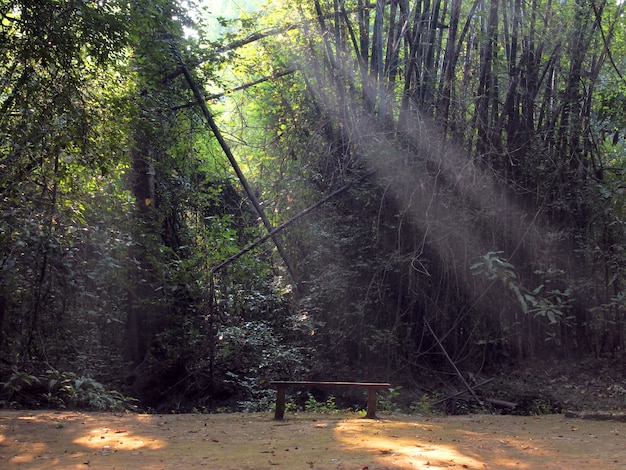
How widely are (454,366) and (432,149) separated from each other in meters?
3.10

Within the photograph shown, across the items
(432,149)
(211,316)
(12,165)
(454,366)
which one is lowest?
(454,366)

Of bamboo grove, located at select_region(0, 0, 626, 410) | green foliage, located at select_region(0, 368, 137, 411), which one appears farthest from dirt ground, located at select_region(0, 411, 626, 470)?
bamboo grove, located at select_region(0, 0, 626, 410)

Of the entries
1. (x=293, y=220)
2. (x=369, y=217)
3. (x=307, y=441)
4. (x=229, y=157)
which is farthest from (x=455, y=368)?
(x=229, y=157)

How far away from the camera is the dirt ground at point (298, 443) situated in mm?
4109

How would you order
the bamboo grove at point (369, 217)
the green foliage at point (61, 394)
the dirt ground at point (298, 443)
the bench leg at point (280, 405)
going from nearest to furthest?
the dirt ground at point (298, 443)
the bench leg at point (280, 405)
the green foliage at point (61, 394)
the bamboo grove at point (369, 217)

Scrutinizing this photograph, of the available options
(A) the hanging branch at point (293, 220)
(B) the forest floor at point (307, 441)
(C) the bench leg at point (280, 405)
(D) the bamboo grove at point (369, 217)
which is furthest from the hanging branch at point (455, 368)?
(C) the bench leg at point (280, 405)

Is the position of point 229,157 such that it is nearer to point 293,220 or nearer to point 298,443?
point 293,220

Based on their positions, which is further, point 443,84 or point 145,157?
point 145,157

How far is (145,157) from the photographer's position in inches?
399

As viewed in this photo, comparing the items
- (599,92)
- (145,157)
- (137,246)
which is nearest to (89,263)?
(137,246)

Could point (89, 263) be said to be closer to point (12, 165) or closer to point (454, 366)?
point (12, 165)

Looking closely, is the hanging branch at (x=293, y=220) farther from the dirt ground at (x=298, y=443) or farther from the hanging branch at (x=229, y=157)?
the dirt ground at (x=298, y=443)

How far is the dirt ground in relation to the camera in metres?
4.11

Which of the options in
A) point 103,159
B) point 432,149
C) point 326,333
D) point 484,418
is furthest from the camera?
point 326,333
